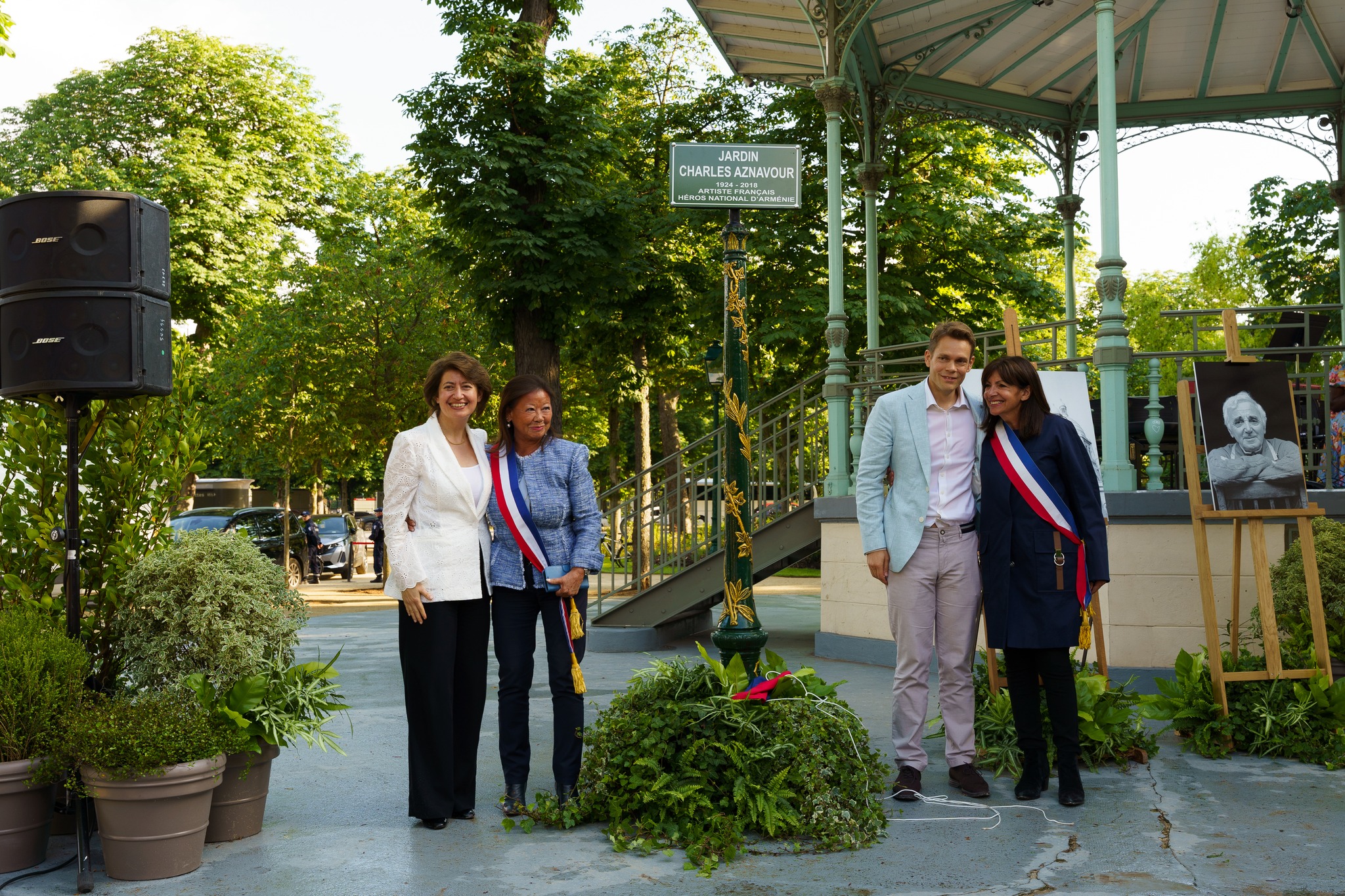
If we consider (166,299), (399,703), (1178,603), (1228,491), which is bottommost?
(399,703)

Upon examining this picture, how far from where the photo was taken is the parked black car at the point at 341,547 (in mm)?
24500

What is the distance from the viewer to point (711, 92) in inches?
782

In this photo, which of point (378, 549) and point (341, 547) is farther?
point (341, 547)

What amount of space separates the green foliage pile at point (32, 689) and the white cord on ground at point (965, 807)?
130 inches

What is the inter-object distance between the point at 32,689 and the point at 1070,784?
13.7 ft

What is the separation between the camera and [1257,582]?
→ 19.1 feet

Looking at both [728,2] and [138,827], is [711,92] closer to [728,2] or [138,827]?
[728,2]

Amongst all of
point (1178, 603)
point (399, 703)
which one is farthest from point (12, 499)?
point (1178, 603)

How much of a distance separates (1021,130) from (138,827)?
11.8 meters

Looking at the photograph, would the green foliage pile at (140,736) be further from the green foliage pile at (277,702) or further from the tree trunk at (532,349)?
the tree trunk at (532,349)

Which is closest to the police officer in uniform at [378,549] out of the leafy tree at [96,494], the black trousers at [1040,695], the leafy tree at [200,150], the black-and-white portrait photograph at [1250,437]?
the leafy tree at [200,150]

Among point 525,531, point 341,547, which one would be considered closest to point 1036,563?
point 525,531

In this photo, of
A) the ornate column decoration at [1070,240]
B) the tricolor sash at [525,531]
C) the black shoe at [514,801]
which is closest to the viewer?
the tricolor sash at [525,531]

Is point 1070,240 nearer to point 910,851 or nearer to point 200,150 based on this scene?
point 910,851
